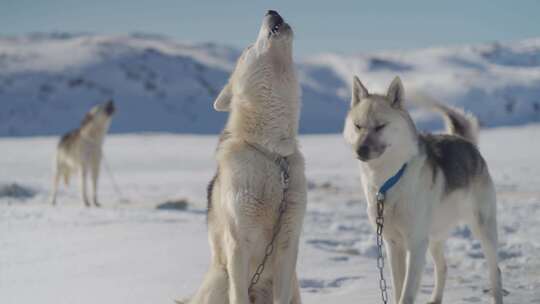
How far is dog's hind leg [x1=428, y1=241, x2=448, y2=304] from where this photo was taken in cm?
522

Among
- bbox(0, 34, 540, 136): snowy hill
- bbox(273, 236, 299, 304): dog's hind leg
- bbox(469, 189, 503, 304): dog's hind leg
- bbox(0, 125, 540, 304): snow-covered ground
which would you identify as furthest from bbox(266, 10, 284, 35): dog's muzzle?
bbox(0, 34, 540, 136): snowy hill

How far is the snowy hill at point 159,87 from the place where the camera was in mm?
33781

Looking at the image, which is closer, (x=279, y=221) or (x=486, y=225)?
(x=279, y=221)

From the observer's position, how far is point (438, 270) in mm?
5379

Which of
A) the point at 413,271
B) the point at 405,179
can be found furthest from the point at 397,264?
the point at 405,179

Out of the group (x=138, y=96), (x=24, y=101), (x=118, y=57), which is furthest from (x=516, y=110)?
(x=24, y=101)

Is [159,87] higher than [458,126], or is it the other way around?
[458,126]

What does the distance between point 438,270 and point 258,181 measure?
2260mm

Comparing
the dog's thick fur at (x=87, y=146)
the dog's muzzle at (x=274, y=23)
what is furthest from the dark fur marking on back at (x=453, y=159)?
the dog's thick fur at (x=87, y=146)

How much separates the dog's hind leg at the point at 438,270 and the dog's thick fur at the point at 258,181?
1670 mm

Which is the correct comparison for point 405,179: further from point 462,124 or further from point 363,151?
point 462,124

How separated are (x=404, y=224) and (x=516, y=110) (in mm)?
35255

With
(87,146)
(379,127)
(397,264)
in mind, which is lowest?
(87,146)

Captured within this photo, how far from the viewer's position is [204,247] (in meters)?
7.20
